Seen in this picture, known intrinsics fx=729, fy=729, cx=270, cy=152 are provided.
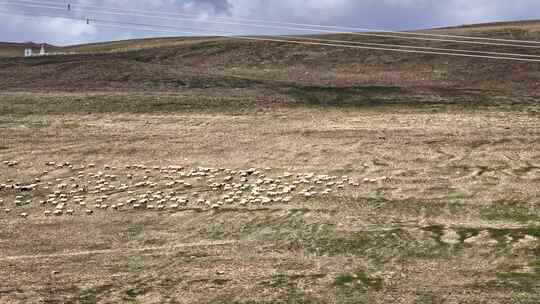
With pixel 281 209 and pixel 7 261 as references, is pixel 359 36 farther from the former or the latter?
pixel 7 261

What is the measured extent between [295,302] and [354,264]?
305 cm

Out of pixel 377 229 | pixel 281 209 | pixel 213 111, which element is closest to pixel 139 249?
pixel 281 209

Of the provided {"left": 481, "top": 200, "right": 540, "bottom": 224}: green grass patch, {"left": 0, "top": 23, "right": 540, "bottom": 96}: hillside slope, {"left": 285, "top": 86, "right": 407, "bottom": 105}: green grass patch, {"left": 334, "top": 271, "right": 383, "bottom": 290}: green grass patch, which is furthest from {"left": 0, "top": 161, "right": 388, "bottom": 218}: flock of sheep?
{"left": 0, "top": 23, "right": 540, "bottom": 96}: hillside slope

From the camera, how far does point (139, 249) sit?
A: 19672 mm

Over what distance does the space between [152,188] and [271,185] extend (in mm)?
4256

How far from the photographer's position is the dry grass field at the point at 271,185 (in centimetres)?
1661

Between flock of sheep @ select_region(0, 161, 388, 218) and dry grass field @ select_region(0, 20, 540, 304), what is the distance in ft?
0.29

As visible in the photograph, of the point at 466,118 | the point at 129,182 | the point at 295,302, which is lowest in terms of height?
the point at 295,302

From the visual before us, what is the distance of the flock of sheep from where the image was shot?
78.6 feet

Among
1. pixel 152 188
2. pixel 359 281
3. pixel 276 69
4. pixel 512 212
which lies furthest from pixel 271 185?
pixel 276 69

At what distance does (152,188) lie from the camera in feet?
85.1

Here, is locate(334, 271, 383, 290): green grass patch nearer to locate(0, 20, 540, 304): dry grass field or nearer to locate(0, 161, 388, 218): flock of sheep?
locate(0, 20, 540, 304): dry grass field

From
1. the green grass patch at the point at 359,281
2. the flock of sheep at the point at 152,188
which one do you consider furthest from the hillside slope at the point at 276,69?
the green grass patch at the point at 359,281

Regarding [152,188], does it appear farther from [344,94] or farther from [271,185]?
[344,94]
